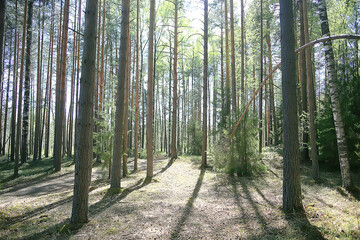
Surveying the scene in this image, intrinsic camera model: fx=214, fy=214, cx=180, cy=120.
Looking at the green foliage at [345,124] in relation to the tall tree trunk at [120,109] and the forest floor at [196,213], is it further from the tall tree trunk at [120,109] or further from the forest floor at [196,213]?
the tall tree trunk at [120,109]

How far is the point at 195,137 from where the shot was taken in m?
19.2

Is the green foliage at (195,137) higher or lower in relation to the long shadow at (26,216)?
higher

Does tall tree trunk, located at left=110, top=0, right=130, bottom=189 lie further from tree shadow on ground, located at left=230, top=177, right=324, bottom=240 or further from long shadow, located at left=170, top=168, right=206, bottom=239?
tree shadow on ground, located at left=230, top=177, right=324, bottom=240

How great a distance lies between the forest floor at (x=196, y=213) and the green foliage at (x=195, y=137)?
10223 millimetres

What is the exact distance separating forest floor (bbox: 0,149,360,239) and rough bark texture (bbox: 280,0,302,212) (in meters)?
0.41

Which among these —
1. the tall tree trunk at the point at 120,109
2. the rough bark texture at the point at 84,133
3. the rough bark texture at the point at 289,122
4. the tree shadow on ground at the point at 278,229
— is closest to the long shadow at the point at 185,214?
the tree shadow on ground at the point at 278,229

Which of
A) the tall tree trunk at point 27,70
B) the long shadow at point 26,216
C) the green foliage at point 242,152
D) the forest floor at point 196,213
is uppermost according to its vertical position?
the tall tree trunk at point 27,70

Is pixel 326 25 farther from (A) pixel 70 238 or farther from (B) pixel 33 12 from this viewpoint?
(B) pixel 33 12

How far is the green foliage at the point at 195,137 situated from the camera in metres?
18.8

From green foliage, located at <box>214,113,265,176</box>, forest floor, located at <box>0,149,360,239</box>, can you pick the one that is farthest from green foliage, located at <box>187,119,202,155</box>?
forest floor, located at <box>0,149,360,239</box>

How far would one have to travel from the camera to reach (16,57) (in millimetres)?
16047

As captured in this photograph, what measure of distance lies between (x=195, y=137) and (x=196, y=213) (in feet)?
46.5

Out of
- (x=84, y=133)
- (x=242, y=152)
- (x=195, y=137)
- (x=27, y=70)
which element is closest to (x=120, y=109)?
(x=84, y=133)

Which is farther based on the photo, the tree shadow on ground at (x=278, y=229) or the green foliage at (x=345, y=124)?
the green foliage at (x=345, y=124)
